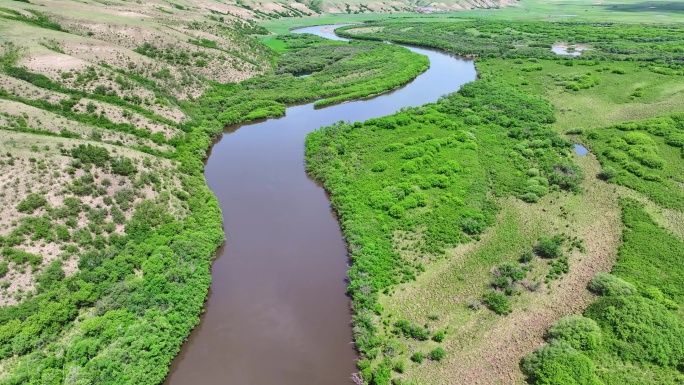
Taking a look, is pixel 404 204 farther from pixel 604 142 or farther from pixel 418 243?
pixel 604 142

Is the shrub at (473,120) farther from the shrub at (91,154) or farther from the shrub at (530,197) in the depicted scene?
the shrub at (91,154)

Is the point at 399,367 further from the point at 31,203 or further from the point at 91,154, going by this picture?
the point at 91,154

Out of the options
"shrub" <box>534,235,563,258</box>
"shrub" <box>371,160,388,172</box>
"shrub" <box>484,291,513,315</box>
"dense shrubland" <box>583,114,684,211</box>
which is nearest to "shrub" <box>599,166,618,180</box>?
"dense shrubland" <box>583,114,684,211</box>

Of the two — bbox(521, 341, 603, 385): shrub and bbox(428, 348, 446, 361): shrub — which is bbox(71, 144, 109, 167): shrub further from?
bbox(521, 341, 603, 385): shrub

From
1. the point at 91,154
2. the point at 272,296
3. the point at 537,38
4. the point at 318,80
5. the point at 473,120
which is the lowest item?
the point at 272,296

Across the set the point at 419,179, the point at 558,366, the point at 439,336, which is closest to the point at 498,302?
the point at 558,366

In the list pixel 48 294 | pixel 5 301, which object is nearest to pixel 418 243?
pixel 48 294
